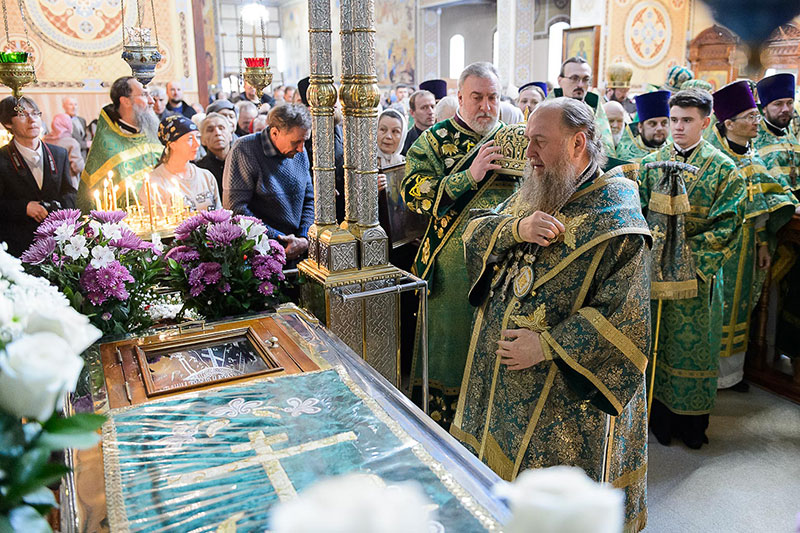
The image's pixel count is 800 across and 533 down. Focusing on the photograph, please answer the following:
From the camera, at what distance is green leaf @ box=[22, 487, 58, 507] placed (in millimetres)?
952

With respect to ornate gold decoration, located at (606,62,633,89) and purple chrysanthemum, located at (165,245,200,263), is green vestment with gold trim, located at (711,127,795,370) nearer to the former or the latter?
ornate gold decoration, located at (606,62,633,89)

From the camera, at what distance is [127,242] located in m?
2.27

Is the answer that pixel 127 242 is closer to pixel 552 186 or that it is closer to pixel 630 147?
pixel 552 186

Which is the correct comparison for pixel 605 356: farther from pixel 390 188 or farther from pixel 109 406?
pixel 390 188

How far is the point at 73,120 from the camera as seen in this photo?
24.5ft

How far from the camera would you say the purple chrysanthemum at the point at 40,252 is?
214 centimetres

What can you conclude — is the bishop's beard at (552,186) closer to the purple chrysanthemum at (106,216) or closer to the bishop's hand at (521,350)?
the bishop's hand at (521,350)

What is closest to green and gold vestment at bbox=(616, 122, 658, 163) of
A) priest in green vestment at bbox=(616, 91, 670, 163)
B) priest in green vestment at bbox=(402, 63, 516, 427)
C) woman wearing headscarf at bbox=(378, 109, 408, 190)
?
priest in green vestment at bbox=(616, 91, 670, 163)

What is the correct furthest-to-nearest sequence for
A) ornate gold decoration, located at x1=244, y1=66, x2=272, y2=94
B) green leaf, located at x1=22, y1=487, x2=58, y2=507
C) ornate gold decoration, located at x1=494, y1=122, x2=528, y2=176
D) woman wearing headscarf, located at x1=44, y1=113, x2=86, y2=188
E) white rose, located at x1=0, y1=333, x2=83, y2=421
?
woman wearing headscarf, located at x1=44, y1=113, x2=86, y2=188
ornate gold decoration, located at x1=244, y1=66, x2=272, y2=94
ornate gold decoration, located at x1=494, y1=122, x2=528, y2=176
green leaf, located at x1=22, y1=487, x2=58, y2=507
white rose, located at x1=0, y1=333, x2=83, y2=421

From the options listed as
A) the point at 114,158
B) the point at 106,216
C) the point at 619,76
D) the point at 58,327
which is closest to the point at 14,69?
the point at 114,158

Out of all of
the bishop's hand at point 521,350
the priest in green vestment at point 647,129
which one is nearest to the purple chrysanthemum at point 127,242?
the bishop's hand at point 521,350

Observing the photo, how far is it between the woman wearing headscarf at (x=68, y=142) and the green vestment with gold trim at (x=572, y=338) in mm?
4449

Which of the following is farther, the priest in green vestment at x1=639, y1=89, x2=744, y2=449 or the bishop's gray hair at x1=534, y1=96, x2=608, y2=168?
the priest in green vestment at x1=639, y1=89, x2=744, y2=449

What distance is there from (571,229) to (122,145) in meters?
3.03
